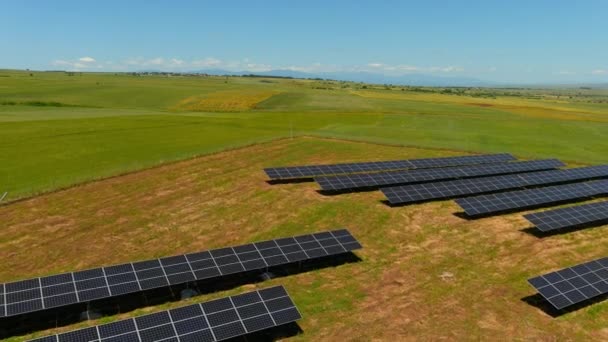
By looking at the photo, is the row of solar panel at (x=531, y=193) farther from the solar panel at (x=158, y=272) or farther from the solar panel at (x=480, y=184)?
the solar panel at (x=158, y=272)


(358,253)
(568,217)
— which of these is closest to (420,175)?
(568,217)

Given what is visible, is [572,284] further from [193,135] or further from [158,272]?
[193,135]

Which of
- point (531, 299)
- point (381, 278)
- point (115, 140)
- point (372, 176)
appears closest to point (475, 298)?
point (531, 299)

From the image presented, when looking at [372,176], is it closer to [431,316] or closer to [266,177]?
[266,177]

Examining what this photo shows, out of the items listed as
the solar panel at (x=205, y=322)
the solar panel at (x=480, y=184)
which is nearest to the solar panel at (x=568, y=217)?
the solar panel at (x=480, y=184)

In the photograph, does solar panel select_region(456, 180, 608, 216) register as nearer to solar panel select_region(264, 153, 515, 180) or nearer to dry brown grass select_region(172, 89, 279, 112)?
solar panel select_region(264, 153, 515, 180)
